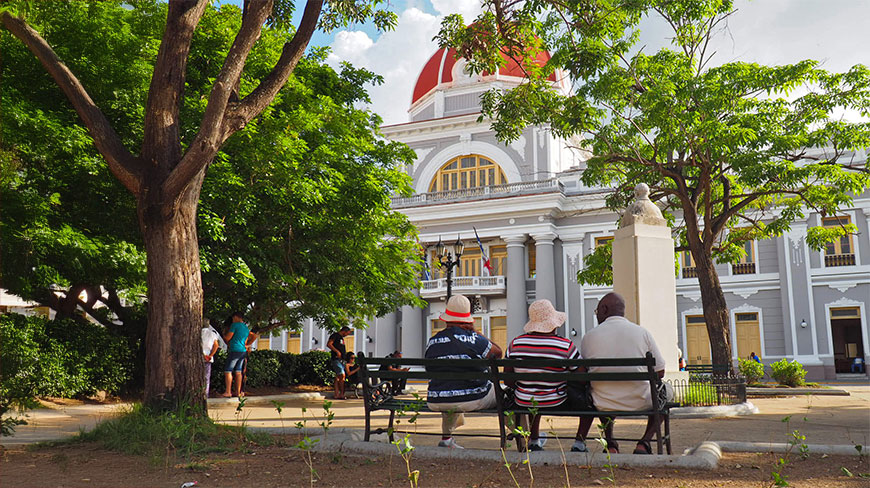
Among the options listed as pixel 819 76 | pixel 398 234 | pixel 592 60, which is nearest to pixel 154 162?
pixel 592 60

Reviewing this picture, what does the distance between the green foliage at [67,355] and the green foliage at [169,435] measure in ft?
13.9

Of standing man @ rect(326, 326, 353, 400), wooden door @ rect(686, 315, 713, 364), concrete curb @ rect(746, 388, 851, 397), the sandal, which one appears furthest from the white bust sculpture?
wooden door @ rect(686, 315, 713, 364)

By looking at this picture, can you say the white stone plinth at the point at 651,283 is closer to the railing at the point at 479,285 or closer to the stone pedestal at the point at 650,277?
the stone pedestal at the point at 650,277

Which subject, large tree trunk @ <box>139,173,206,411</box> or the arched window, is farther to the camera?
the arched window

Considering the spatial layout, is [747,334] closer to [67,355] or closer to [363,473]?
[67,355]

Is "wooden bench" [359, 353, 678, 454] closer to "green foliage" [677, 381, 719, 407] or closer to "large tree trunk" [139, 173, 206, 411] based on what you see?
"large tree trunk" [139, 173, 206, 411]

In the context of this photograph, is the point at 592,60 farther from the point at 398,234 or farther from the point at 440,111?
the point at 440,111

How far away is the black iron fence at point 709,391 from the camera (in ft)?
33.1

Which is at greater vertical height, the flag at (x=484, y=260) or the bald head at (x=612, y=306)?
the flag at (x=484, y=260)

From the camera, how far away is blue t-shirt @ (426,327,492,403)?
5461 mm

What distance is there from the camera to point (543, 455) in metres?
4.80

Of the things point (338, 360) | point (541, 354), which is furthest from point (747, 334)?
point (541, 354)

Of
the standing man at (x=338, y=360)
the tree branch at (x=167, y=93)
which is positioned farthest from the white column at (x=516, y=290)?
the tree branch at (x=167, y=93)

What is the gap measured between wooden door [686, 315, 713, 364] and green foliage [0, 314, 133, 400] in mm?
25960
